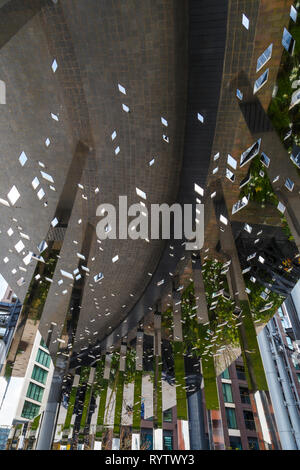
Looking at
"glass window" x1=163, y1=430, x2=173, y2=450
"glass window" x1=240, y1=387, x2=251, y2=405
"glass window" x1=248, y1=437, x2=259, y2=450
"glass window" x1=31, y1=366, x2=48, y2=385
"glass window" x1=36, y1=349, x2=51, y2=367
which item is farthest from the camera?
"glass window" x1=163, y1=430, x2=173, y2=450

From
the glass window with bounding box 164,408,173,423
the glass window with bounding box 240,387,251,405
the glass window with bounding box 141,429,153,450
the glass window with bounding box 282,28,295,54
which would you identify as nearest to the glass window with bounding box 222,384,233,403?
the glass window with bounding box 240,387,251,405

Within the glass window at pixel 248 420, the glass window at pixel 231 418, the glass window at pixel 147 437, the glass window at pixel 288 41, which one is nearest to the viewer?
the glass window at pixel 288 41

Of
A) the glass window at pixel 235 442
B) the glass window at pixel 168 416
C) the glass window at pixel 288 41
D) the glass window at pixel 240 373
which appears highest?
the glass window at pixel 240 373

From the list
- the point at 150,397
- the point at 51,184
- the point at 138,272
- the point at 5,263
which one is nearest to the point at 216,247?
the point at 138,272

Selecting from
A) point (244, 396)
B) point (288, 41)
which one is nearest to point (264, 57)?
point (288, 41)

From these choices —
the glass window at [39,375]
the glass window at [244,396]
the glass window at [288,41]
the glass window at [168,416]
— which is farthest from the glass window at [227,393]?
the glass window at [288,41]

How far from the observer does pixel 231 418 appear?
128 feet

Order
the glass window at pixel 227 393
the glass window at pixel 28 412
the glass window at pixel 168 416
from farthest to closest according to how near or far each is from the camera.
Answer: the glass window at pixel 168 416
the glass window at pixel 227 393
the glass window at pixel 28 412

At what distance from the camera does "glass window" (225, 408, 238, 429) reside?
38728mm

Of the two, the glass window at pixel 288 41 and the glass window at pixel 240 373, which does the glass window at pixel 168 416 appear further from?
the glass window at pixel 288 41

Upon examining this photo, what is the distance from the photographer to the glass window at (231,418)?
38728 millimetres

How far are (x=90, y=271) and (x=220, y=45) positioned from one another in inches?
335

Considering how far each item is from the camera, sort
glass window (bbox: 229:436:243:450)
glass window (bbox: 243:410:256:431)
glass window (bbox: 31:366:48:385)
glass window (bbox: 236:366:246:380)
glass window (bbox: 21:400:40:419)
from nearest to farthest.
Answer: glass window (bbox: 21:400:40:419)
glass window (bbox: 31:366:48:385)
glass window (bbox: 229:436:243:450)
glass window (bbox: 243:410:256:431)
glass window (bbox: 236:366:246:380)

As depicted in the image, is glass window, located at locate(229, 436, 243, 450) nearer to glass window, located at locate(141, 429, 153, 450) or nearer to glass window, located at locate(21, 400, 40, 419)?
glass window, located at locate(141, 429, 153, 450)
